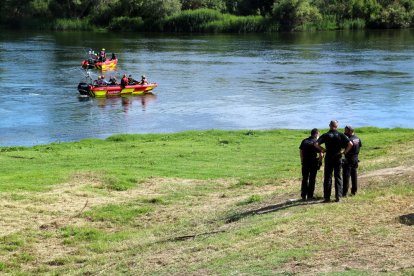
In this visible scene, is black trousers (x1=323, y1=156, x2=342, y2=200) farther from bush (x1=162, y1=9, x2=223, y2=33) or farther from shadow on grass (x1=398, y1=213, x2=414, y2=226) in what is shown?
bush (x1=162, y1=9, x2=223, y2=33)

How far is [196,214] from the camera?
650 inches

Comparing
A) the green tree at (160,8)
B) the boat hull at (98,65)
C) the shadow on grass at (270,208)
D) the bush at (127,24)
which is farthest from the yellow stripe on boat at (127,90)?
the bush at (127,24)

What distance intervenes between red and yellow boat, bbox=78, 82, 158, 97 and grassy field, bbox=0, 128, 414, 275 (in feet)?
59.9

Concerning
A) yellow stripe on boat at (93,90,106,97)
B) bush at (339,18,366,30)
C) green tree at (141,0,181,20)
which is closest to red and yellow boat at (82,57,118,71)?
yellow stripe on boat at (93,90,106,97)

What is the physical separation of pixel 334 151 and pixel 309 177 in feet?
3.64

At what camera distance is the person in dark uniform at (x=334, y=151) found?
48.5 ft

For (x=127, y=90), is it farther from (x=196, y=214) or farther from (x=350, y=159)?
(x=350, y=159)

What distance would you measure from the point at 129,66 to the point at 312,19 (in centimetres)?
4477

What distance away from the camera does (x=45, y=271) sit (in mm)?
13438

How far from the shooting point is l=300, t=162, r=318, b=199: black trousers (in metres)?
15.6

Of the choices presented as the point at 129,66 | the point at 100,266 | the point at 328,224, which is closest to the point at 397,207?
the point at 328,224

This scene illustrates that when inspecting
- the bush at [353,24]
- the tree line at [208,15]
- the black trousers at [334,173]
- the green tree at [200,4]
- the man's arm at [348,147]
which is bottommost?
the black trousers at [334,173]

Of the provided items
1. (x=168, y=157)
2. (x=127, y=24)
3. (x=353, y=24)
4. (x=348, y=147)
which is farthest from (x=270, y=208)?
(x=127, y=24)

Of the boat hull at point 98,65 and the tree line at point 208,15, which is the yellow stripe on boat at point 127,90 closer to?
the boat hull at point 98,65
